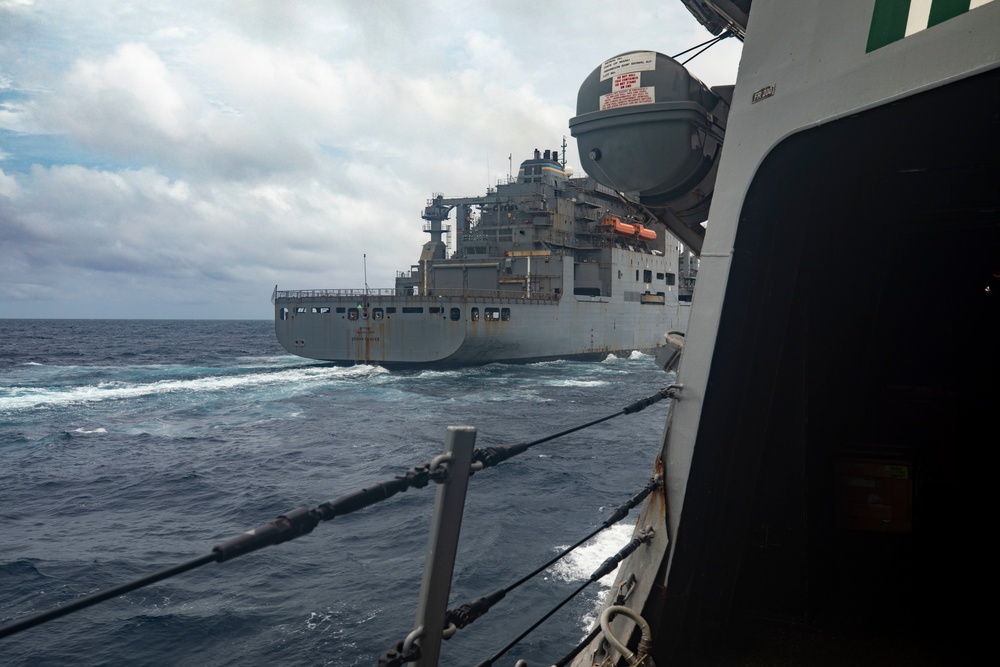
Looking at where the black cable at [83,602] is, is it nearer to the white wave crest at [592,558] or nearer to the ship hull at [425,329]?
the white wave crest at [592,558]

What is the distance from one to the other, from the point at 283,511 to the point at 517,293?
27200 mm

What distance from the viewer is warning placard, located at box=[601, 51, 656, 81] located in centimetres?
483

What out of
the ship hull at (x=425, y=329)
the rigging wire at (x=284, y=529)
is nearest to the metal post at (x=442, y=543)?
the rigging wire at (x=284, y=529)

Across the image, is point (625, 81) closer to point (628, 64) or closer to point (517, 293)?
point (628, 64)

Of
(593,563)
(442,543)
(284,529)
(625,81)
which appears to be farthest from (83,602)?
(593,563)

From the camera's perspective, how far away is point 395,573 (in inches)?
424

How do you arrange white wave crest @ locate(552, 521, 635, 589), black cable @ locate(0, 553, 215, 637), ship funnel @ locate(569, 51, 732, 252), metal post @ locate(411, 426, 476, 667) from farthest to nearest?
white wave crest @ locate(552, 521, 635, 589)
ship funnel @ locate(569, 51, 732, 252)
metal post @ locate(411, 426, 476, 667)
black cable @ locate(0, 553, 215, 637)

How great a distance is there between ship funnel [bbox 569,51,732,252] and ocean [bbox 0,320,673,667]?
6.07 meters

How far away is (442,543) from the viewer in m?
2.13

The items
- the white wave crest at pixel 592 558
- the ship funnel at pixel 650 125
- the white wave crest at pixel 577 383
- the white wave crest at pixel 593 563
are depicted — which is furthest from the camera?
the white wave crest at pixel 577 383

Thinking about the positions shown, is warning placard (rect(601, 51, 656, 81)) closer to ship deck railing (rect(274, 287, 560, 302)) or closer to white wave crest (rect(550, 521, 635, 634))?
white wave crest (rect(550, 521, 635, 634))

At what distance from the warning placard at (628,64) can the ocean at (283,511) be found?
6.70 meters

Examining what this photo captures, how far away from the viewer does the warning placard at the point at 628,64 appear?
4.83 metres

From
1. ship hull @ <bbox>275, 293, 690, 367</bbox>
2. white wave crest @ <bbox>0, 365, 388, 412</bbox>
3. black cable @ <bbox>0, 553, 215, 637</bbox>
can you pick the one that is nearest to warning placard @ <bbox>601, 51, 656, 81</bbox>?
black cable @ <bbox>0, 553, 215, 637</bbox>
